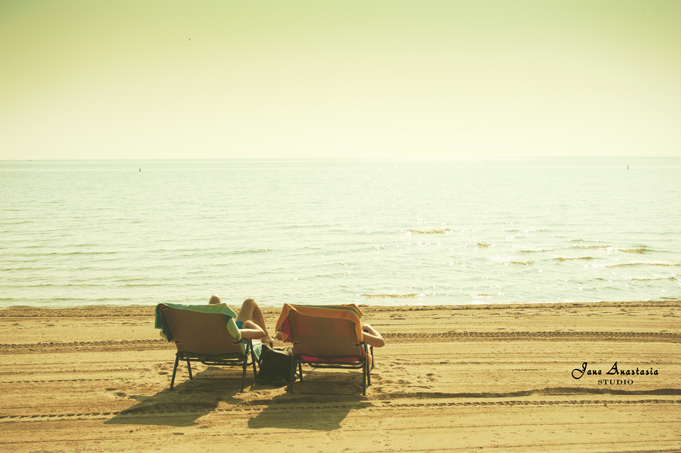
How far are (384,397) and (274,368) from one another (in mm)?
1312

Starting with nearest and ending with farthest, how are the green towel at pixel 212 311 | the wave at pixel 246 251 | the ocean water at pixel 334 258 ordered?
the green towel at pixel 212 311 → the ocean water at pixel 334 258 → the wave at pixel 246 251

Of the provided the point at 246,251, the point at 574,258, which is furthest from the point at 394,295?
the point at 574,258

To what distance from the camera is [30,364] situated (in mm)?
6309

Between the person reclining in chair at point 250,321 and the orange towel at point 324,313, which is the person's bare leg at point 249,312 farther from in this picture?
the orange towel at point 324,313

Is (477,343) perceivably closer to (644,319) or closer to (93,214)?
(644,319)

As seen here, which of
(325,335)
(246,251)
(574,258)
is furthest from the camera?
(246,251)

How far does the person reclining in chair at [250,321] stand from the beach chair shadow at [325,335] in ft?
0.91

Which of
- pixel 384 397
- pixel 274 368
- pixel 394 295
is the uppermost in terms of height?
pixel 274 368

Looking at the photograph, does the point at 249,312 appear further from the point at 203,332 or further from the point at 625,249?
the point at 625,249

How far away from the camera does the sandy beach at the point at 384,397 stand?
167 inches

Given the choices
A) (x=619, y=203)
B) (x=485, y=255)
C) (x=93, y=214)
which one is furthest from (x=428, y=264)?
(x=619, y=203)

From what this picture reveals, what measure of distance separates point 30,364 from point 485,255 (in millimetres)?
14795

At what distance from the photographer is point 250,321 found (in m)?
5.65

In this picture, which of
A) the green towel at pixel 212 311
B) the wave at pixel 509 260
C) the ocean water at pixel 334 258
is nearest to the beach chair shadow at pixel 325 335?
the green towel at pixel 212 311
